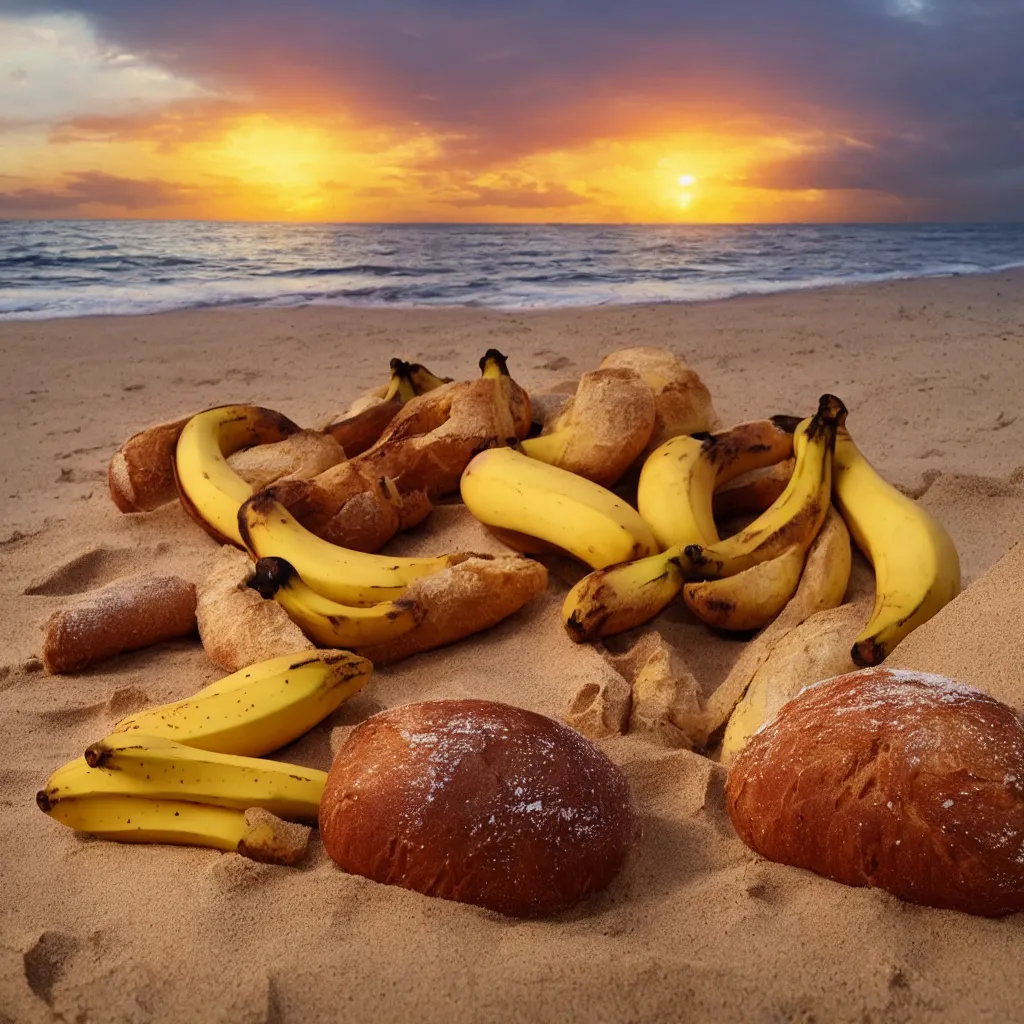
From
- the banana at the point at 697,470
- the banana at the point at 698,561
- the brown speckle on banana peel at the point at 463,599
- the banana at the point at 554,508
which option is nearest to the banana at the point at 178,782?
the brown speckle on banana peel at the point at 463,599

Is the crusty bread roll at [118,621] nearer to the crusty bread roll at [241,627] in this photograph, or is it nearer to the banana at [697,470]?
the crusty bread roll at [241,627]

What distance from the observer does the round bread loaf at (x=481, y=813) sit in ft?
5.37

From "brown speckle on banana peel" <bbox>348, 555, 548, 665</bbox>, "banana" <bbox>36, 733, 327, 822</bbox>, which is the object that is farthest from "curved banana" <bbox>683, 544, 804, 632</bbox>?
"banana" <bbox>36, 733, 327, 822</bbox>

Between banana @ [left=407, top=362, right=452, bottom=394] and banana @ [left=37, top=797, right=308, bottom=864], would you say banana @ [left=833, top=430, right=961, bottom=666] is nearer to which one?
banana @ [left=37, top=797, right=308, bottom=864]

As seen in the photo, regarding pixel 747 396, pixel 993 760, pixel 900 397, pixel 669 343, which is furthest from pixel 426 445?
pixel 669 343

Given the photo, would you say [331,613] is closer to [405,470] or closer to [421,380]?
[405,470]

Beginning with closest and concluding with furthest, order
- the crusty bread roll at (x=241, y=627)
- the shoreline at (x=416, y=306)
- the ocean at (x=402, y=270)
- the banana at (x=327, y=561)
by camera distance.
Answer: the crusty bread roll at (x=241, y=627), the banana at (x=327, y=561), the shoreline at (x=416, y=306), the ocean at (x=402, y=270)

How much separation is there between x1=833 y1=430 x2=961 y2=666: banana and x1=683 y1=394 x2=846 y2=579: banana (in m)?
0.13

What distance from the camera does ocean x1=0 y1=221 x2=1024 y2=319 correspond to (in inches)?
511

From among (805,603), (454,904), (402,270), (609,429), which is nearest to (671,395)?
(609,429)

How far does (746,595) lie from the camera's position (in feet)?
9.11

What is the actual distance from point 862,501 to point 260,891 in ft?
7.62

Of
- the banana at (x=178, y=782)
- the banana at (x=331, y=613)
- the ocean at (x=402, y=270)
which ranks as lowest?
the banana at (x=178, y=782)

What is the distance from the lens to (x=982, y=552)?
10.8 ft
